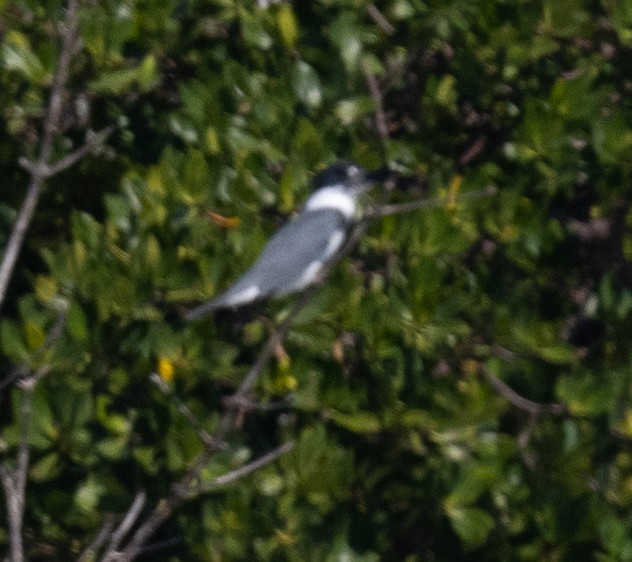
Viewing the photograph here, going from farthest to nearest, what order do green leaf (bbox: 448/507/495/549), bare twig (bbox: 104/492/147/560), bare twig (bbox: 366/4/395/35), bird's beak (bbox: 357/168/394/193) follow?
bare twig (bbox: 366/4/395/35) < bird's beak (bbox: 357/168/394/193) < green leaf (bbox: 448/507/495/549) < bare twig (bbox: 104/492/147/560)

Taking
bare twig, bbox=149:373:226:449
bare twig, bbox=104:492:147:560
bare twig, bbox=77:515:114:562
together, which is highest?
bare twig, bbox=149:373:226:449

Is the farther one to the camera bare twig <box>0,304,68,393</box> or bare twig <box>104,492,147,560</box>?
bare twig <box>0,304,68,393</box>

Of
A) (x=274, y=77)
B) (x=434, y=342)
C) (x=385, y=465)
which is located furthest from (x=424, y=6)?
(x=385, y=465)

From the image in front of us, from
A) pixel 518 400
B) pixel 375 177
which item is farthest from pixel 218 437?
pixel 375 177

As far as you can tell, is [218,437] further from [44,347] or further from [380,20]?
[380,20]

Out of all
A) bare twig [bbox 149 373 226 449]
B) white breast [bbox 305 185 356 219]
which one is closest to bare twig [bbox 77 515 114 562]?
bare twig [bbox 149 373 226 449]

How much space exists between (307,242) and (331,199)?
0.17 meters

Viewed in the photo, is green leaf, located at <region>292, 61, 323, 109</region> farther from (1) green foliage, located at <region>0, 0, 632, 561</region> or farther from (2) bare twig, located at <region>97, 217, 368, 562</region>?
(2) bare twig, located at <region>97, 217, 368, 562</region>

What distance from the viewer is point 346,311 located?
3.02 metres

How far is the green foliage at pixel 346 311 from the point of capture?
9.89 ft

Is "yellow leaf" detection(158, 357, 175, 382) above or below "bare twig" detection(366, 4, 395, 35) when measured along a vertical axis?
below

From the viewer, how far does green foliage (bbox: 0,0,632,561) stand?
3.01 m

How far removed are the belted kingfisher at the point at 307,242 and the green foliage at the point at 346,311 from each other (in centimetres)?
6

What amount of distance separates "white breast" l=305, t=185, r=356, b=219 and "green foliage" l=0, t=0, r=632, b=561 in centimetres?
11
